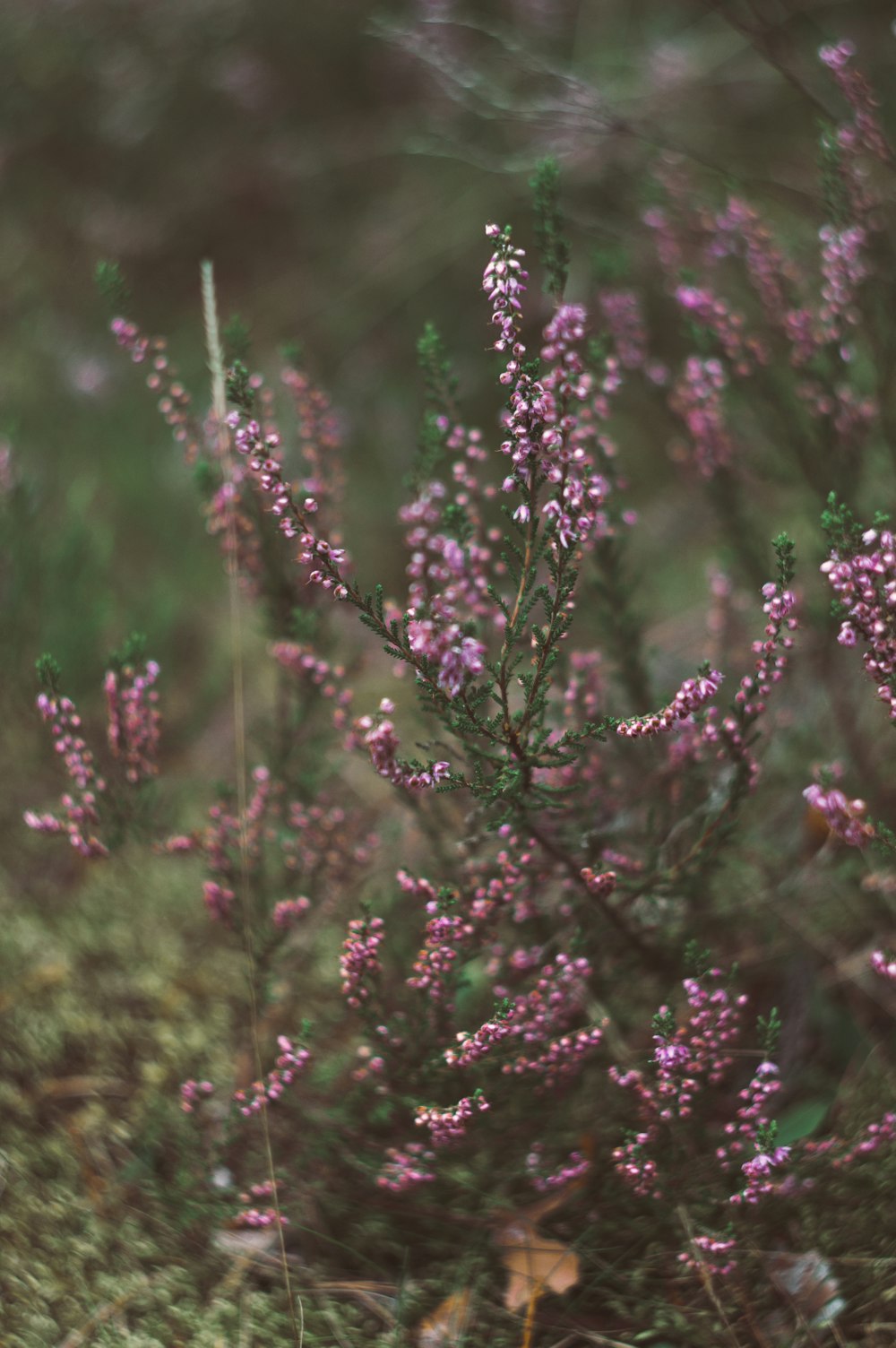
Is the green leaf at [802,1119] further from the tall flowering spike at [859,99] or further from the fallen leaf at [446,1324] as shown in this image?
the tall flowering spike at [859,99]

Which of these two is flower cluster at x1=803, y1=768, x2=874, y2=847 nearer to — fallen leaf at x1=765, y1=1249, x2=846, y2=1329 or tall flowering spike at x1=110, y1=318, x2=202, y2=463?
fallen leaf at x1=765, y1=1249, x2=846, y2=1329

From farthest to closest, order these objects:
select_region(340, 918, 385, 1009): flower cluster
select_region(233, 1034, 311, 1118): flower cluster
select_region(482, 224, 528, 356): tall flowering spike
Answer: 1. select_region(233, 1034, 311, 1118): flower cluster
2. select_region(340, 918, 385, 1009): flower cluster
3. select_region(482, 224, 528, 356): tall flowering spike

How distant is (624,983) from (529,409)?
117 cm

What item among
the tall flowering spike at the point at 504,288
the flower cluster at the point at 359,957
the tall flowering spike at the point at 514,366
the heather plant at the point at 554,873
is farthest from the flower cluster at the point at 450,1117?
the tall flowering spike at the point at 504,288

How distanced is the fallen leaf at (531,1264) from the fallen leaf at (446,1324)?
0.23 feet

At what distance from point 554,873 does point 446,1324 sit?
730mm

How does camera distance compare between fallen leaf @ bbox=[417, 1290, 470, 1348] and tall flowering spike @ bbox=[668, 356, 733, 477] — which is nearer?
fallen leaf @ bbox=[417, 1290, 470, 1348]

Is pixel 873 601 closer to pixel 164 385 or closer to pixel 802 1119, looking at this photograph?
pixel 802 1119

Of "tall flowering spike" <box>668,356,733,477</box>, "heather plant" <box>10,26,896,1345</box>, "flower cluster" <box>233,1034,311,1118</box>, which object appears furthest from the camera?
"tall flowering spike" <box>668,356,733,477</box>

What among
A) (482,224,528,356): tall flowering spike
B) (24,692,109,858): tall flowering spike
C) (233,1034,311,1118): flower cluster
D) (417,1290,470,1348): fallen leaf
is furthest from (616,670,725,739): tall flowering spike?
(417,1290,470,1348): fallen leaf

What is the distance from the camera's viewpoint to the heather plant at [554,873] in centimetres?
135

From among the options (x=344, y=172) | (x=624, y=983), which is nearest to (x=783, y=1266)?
(x=624, y=983)

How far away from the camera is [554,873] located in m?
1.63

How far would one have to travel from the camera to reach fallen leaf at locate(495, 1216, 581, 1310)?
162 cm
